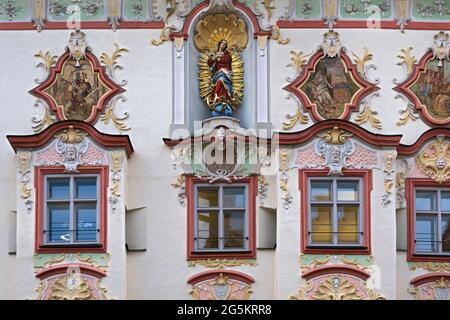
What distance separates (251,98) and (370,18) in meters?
2.85

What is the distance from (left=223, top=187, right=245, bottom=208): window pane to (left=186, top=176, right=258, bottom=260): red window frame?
0.51ft

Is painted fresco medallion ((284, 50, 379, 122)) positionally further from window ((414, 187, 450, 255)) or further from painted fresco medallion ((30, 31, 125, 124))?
painted fresco medallion ((30, 31, 125, 124))

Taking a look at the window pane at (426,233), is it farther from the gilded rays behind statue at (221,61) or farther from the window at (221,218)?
the gilded rays behind statue at (221,61)

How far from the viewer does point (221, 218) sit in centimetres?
3394

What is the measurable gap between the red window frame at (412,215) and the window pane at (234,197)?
3.19 meters

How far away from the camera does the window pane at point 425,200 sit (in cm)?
3401

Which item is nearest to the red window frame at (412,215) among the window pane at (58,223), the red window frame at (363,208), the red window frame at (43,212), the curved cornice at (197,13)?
the red window frame at (363,208)

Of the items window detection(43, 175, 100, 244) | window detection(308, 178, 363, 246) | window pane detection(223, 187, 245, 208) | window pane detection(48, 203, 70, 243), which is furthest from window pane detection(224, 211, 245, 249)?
window pane detection(48, 203, 70, 243)

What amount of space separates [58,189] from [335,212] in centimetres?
535

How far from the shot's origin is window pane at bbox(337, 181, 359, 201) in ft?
110

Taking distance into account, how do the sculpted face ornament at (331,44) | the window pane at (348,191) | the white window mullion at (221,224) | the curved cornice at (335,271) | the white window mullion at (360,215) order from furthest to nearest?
the sculpted face ornament at (331,44) → the white window mullion at (221,224) → the window pane at (348,191) → the white window mullion at (360,215) → the curved cornice at (335,271)

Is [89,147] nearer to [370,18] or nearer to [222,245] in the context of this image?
[222,245]

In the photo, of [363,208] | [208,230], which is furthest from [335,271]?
[208,230]

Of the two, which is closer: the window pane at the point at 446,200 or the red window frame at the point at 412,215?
the red window frame at the point at 412,215
